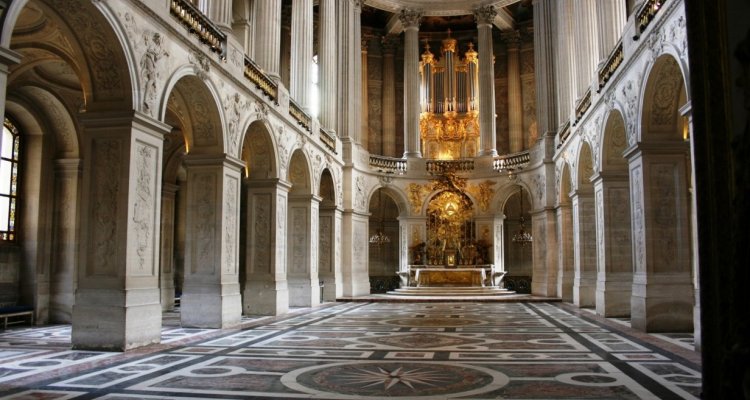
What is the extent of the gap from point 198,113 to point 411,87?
715 inches

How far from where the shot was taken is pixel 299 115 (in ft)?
65.7

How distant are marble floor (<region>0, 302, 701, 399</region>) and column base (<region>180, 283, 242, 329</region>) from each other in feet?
1.45

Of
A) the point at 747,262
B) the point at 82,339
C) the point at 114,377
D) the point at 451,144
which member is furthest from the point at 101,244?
the point at 451,144

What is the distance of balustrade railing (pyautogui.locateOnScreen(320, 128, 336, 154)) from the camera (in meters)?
23.0

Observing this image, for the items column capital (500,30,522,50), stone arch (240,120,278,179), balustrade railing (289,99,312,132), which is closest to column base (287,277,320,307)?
stone arch (240,120,278,179)

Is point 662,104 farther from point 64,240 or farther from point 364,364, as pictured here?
point 64,240

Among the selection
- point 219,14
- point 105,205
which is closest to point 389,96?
point 219,14

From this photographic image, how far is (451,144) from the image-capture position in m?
32.4

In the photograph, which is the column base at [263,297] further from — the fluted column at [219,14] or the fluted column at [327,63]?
the fluted column at [327,63]

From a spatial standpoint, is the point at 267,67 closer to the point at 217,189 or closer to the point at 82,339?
the point at 217,189

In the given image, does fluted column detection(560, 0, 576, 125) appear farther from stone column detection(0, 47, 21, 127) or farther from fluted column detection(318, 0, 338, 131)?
stone column detection(0, 47, 21, 127)

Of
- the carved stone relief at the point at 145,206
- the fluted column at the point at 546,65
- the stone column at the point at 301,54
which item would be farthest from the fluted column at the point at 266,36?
the fluted column at the point at 546,65

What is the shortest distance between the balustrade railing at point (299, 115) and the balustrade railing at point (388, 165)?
8163 mm

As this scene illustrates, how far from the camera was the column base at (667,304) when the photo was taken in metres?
12.5
